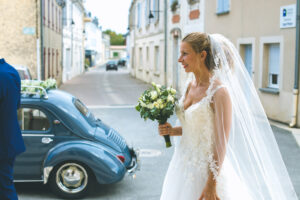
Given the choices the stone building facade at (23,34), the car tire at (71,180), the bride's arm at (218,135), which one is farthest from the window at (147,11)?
the bride's arm at (218,135)

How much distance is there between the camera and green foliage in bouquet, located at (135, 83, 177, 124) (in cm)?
327

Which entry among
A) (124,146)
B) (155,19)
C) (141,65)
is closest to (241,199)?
(124,146)

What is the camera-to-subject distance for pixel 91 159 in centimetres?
573

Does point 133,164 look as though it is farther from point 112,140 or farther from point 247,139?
point 247,139

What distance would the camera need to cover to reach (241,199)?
10.6 ft

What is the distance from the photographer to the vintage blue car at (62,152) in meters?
5.76

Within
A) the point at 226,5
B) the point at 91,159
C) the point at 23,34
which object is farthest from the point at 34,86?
the point at 23,34

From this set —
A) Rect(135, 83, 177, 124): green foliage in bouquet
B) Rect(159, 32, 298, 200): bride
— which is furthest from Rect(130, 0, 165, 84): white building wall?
Rect(135, 83, 177, 124): green foliage in bouquet

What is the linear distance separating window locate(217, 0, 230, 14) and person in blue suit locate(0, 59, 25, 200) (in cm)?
1330

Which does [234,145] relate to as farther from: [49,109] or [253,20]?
[253,20]

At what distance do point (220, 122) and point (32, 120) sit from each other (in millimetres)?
3693

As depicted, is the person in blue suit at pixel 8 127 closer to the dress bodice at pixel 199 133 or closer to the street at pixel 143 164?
the dress bodice at pixel 199 133

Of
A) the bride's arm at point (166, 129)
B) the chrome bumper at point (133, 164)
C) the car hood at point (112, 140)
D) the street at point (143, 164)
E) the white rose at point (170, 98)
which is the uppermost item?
the white rose at point (170, 98)

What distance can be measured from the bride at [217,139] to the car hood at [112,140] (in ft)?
8.63
